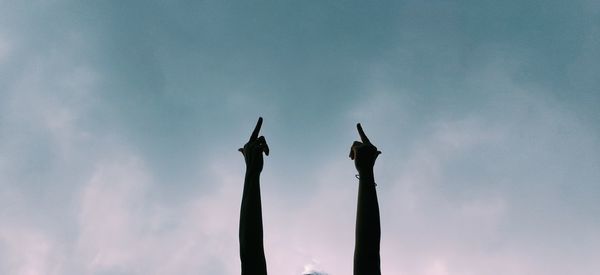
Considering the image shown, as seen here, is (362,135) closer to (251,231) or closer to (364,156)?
(364,156)

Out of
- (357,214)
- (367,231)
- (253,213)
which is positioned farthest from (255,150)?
(367,231)

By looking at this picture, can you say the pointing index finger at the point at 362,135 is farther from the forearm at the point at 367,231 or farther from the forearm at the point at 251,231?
the forearm at the point at 251,231

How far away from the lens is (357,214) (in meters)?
18.7

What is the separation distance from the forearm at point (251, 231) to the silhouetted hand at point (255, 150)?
50 cm

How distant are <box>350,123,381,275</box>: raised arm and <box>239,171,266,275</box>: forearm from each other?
9.51ft

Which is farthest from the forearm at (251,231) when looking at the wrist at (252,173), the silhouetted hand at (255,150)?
the silhouetted hand at (255,150)

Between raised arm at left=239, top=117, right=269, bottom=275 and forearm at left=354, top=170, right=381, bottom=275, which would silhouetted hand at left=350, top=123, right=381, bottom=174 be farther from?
raised arm at left=239, top=117, right=269, bottom=275

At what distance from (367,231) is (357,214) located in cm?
68

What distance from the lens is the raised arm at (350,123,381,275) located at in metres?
17.9

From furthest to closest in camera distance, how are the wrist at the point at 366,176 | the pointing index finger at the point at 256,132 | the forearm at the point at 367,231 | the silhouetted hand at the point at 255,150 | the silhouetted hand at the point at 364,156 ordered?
the pointing index finger at the point at 256,132 → the silhouetted hand at the point at 255,150 → the silhouetted hand at the point at 364,156 → the wrist at the point at 366,176 → the forearm at the point at 367,231

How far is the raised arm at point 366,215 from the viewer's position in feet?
58.8

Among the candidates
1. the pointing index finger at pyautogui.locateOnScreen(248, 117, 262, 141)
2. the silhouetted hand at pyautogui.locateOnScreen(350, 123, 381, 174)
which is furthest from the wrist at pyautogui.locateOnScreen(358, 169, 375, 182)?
the pointing index finger at pyautogui.locateOnScreen(248, 117, 262, 141)

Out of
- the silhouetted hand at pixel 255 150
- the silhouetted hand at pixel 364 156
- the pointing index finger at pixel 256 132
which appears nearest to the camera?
the silhouetted hand at pixel 364 156

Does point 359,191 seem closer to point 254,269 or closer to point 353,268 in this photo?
point 353,268
